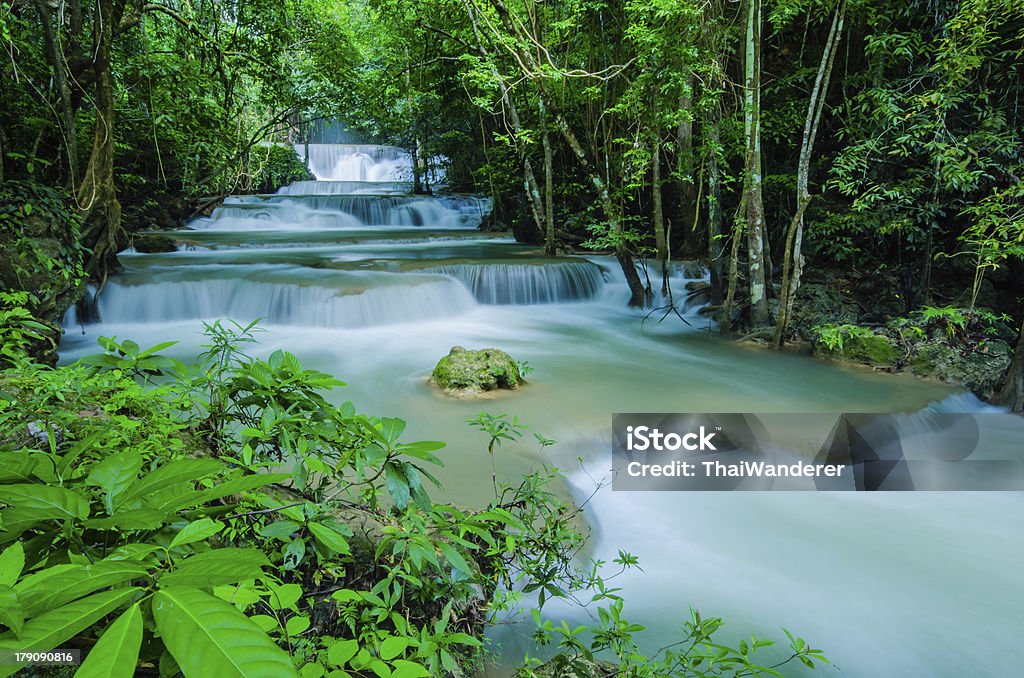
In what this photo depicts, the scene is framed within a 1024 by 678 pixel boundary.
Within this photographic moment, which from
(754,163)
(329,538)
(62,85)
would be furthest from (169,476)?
(62,85)

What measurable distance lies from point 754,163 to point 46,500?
692 centimetres

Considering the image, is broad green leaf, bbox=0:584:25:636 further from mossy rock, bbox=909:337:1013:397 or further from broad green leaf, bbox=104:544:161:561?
mossy rock, bbox=909:337:1013:397

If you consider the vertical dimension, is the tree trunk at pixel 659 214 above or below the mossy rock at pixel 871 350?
above

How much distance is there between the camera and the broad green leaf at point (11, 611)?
56cm

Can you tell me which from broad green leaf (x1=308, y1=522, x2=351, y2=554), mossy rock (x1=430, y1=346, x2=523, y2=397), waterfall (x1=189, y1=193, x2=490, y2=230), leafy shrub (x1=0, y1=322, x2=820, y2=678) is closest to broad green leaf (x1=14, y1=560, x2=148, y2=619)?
leafy shrub (x1=0, y1=322, x2=820, y2=678)

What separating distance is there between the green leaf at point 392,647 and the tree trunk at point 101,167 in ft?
22.8

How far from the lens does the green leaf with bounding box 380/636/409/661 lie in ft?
3.65

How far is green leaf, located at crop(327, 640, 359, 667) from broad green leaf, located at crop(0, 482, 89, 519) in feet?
1.70

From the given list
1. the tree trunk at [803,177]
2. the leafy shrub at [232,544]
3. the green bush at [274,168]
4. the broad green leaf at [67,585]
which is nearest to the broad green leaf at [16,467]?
the leafy shrub at [232,544]

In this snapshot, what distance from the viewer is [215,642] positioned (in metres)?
0.58

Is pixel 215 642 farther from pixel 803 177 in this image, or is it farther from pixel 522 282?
pixel 522 282

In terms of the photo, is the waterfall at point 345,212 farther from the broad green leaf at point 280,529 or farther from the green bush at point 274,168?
the broad green leaf at point 280,529

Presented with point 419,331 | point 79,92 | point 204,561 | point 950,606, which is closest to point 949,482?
point 950,606

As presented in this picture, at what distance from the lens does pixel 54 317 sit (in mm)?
5605
